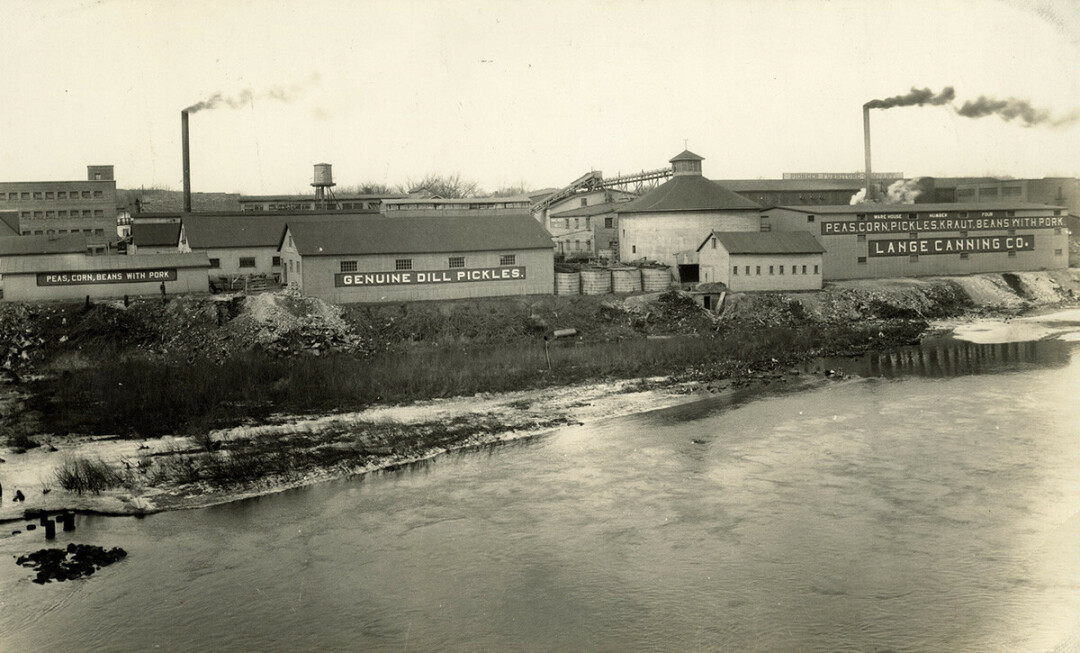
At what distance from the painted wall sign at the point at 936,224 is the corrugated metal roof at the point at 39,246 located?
35990 millimetres

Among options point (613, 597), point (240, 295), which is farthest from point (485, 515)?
point (240, 295)

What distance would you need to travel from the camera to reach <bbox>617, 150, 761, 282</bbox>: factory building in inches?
1914

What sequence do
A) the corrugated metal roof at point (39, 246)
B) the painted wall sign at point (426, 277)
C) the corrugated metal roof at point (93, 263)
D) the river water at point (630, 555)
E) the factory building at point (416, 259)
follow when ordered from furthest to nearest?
the corrugated metal roof at point (39, 246) → the painted wall sign at point (426, 277) → the factory building at point (416, 259) → the corrugated metal roof at point (93, 263) → the river water at point (630, 555)

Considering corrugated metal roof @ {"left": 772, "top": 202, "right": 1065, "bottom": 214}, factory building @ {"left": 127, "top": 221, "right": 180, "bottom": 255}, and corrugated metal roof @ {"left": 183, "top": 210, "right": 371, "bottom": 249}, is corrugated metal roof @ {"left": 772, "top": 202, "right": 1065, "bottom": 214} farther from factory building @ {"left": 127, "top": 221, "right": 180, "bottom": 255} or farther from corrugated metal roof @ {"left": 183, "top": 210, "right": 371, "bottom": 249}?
factory building @ {"left": 127, "top": 221, "right": 180, "bottom": 255}

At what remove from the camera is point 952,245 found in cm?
5059

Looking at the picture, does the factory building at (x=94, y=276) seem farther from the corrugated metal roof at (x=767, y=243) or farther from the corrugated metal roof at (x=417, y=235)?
the corrugated metal roof at (x=767, y=243)

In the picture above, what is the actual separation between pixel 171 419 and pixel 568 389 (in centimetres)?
1196

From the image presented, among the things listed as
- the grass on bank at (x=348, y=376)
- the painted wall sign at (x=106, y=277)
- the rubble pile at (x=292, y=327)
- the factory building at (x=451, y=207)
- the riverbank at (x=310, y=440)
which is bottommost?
the riverbank at (x=310, y=440)

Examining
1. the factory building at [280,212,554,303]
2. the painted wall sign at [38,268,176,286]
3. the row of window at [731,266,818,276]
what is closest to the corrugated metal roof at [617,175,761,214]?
the row of window at [731,266,818,276]

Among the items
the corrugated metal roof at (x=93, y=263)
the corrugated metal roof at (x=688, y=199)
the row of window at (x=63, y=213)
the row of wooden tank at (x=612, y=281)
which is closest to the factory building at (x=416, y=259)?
the row of wooden tank at (x=612, y=281)

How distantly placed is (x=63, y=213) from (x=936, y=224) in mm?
58343

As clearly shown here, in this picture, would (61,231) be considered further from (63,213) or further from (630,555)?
(630,555)

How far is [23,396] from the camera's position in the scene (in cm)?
2797

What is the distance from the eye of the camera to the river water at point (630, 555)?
14.0 m
